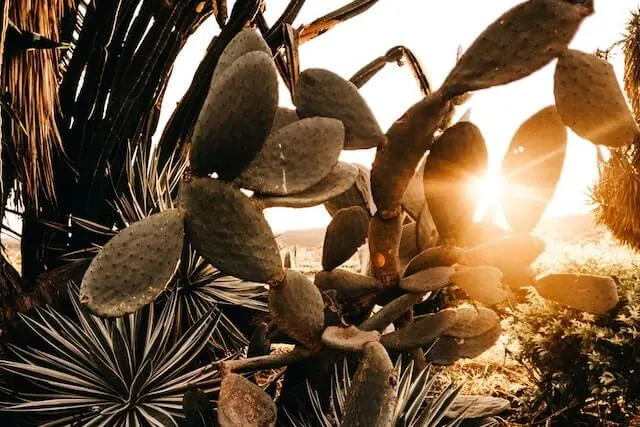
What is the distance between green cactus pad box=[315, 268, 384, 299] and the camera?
117cm

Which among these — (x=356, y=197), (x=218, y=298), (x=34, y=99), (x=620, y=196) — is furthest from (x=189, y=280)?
(x=620, y=196)

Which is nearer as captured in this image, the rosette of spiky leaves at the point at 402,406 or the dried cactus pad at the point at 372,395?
the dried cactus pad at the point at 372,395

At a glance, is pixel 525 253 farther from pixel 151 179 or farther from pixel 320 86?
pixel 151 179

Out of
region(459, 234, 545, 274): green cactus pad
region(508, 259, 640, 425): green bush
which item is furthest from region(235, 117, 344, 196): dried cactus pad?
region(508, 259, 640, 425): green bush

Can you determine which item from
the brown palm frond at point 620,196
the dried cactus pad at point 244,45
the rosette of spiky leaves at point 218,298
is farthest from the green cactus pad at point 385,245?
the brown palm frond at point 620,196

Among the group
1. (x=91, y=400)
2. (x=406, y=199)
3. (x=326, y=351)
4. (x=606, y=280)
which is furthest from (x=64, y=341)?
(x=606, y=280)

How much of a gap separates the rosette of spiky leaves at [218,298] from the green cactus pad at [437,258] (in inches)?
37.7

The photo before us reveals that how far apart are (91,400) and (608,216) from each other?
472 cm

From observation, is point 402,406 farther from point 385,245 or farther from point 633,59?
point 633,59

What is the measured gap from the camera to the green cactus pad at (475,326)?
115cm

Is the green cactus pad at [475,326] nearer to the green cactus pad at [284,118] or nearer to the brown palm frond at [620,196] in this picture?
the green cactus pad at [284,118]

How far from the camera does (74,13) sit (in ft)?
6.63

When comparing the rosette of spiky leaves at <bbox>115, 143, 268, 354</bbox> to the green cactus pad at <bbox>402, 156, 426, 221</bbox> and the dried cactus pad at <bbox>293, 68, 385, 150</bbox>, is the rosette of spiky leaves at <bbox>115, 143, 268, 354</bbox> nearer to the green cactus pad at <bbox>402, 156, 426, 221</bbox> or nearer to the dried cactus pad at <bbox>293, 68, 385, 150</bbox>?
the green cactus pad at <bbox>402, 156, 426, 221</bbox>

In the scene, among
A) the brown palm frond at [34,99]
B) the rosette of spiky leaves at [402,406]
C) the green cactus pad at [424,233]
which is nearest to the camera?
the rosette of spiky leaves at [402,406]
